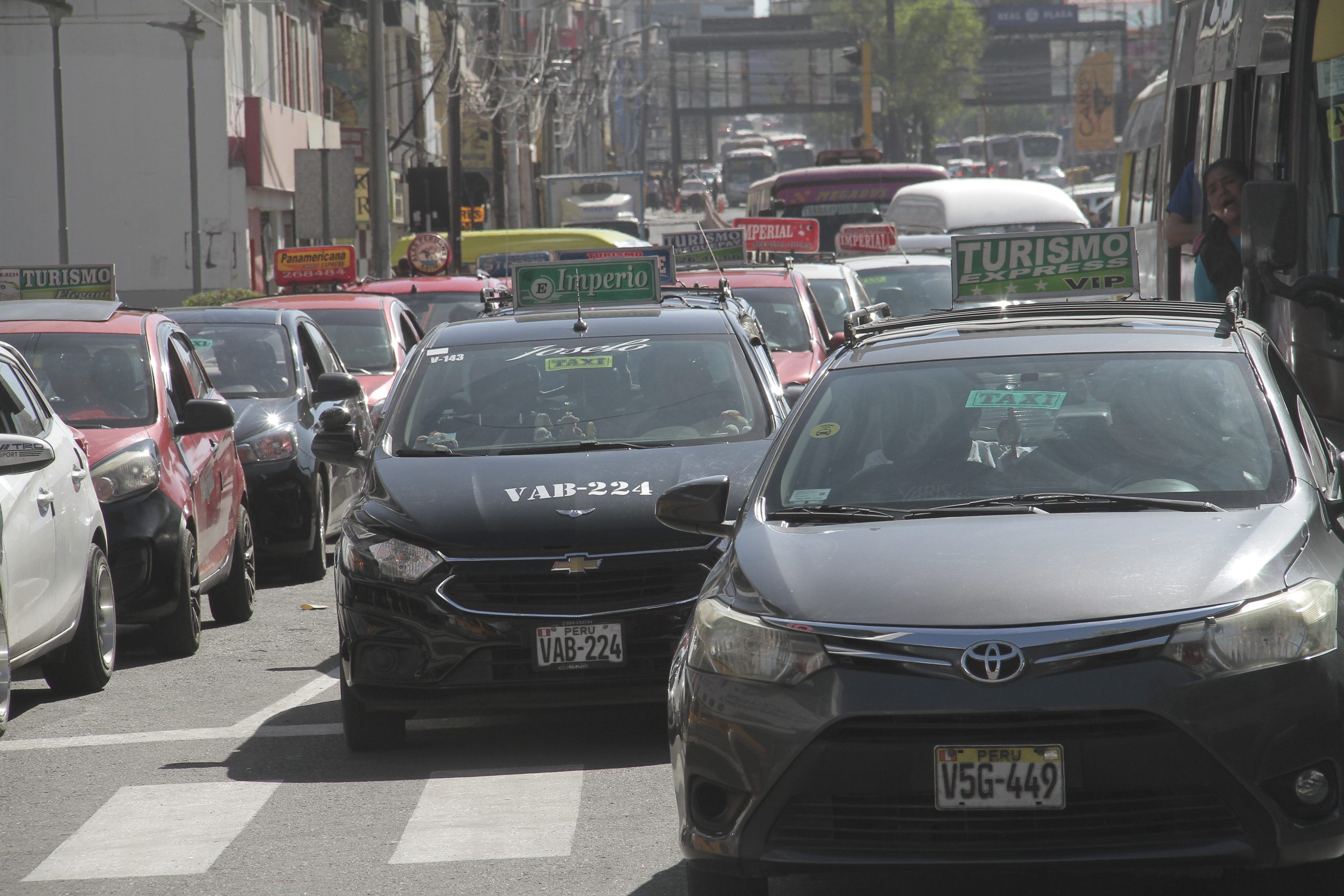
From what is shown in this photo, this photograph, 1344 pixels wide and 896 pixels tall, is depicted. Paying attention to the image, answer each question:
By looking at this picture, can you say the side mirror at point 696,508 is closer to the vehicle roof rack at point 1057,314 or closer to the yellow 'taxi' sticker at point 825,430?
the yellow 'taxi' sticker at point 825,430

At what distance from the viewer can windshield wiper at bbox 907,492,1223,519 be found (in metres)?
5.26

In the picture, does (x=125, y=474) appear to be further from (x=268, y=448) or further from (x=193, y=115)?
(x=193, y=115)

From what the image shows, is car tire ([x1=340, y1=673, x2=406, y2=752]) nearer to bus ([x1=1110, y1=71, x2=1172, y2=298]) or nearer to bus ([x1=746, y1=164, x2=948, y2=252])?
bus ([x1=1110, y1=71, x2=1172, y2=298])

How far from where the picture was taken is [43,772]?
7621 mm

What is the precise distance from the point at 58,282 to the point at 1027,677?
1521cm

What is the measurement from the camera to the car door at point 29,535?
8.20 m

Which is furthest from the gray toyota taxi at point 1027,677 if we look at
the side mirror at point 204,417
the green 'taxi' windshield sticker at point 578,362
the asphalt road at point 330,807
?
the side mirror at point 204,417

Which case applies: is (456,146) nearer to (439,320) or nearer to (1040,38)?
(439,320)

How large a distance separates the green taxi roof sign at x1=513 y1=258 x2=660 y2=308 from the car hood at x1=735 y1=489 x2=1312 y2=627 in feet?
19.3

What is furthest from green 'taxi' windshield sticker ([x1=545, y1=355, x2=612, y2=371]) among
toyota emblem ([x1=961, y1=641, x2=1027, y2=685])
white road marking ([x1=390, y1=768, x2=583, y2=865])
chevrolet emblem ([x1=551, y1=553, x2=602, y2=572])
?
toyota emblem ([x1=961, y1=641, x2=1027, y2=685])

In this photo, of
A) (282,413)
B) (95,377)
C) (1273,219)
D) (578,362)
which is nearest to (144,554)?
(95,377)

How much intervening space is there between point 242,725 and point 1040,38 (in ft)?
475

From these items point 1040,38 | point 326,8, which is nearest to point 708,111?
point 1040,38

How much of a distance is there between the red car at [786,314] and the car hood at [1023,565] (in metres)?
10.4
